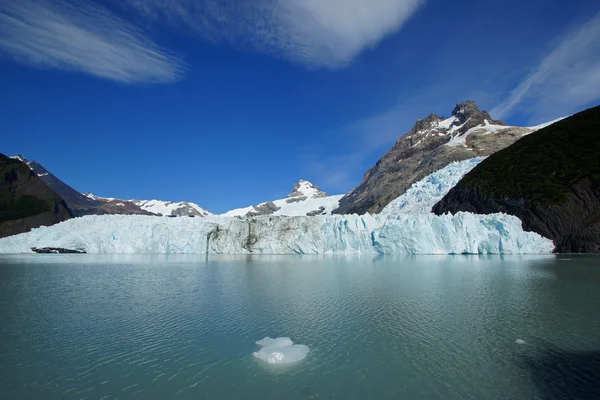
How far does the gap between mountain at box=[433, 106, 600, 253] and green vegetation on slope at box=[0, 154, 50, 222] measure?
3838 inches

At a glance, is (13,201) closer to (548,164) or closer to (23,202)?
(23,202)

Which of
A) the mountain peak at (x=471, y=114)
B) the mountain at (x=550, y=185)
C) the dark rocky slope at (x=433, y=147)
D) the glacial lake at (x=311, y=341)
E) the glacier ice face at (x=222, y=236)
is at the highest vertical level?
the mountain peak at (x=471, y=114)

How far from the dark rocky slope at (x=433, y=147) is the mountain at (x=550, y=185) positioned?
35.1m

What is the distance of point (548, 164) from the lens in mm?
53500

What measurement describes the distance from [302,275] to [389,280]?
588cm

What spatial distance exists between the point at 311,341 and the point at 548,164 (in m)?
56.6

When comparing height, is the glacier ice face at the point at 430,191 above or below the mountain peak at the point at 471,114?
below

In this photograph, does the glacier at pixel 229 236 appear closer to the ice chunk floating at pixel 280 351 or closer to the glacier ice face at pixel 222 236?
the glacier ice face at pixel 222 236

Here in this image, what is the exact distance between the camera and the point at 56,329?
11.6m

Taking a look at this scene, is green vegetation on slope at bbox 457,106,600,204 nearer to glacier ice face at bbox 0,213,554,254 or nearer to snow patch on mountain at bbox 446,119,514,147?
glacier ice face at bbox 0,213,554,254

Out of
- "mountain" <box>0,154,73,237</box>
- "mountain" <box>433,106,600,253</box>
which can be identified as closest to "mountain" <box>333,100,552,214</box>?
"mountain" <box>433,106,600,253</box>

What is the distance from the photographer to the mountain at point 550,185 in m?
44.7

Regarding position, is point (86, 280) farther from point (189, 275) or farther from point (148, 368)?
point (148, 368)

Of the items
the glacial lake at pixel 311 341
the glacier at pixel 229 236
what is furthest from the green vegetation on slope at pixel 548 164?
the glacial lake at pixel 311 341
